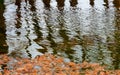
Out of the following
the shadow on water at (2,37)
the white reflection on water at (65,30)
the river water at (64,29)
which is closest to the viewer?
the river water at (64,29)

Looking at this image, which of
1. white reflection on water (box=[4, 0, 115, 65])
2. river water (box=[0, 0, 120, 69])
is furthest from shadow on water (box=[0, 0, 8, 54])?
white reflection on water (box=[4, 0, 115, 65])

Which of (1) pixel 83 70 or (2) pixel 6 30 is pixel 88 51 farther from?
(2) pixel 6 30

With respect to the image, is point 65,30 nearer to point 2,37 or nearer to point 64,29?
point 64,29

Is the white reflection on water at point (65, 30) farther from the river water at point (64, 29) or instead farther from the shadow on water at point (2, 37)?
the shadow on water at point (2, 37)

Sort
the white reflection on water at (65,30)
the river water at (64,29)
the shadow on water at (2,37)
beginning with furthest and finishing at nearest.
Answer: the shadow on water at (2,37), the white reflection on water at (65,30), the river water at (64,29)

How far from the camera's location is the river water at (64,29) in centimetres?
1373

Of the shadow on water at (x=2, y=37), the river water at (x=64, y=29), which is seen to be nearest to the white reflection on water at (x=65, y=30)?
the river water at (x=64, y=29)

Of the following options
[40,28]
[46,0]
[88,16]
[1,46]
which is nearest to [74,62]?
[1,46]

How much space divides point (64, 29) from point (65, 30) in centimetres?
17

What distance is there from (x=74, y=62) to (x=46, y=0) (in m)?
11.1

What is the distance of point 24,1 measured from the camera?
75.7 feet

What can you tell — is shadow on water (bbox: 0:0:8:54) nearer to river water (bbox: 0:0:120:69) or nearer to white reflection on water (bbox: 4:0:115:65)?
river water (bbox: 0:0:120:69)

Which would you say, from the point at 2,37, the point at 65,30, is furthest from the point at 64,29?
the point at 2,37

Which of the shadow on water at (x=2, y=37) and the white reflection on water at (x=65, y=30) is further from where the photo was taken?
the shadow on water at (x=2, y=37)
